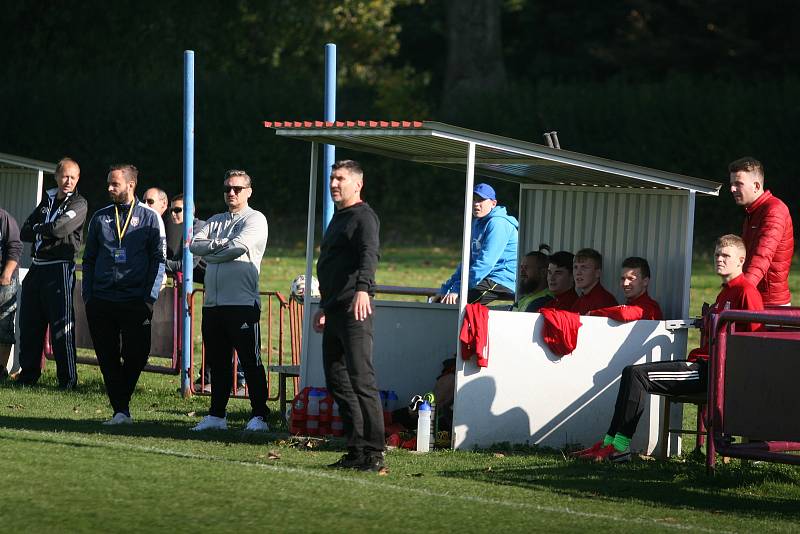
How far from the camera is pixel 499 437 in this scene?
1010 centimetres

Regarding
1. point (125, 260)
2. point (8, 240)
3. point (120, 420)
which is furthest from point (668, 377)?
point (8, 240)

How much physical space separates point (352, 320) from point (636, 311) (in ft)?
8.11

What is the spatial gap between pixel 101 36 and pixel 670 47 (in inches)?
574

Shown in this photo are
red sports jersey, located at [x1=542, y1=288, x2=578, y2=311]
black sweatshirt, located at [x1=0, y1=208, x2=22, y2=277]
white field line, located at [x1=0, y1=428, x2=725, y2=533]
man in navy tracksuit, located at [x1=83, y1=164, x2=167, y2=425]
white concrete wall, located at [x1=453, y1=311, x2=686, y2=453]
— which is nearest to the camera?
white field line, located at [x1=0, y1=428, x2=725, y2=533]

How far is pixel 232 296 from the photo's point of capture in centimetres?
1044

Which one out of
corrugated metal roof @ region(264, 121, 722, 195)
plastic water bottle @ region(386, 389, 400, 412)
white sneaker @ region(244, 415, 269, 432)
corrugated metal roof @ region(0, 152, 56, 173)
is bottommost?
white sneaker @ region(244, 415, 269, 432)

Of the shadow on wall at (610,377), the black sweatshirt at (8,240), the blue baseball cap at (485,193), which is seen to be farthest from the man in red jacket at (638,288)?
the black sweatshirt at (8,240)

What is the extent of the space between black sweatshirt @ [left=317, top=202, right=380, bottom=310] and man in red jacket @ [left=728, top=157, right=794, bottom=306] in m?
2.66

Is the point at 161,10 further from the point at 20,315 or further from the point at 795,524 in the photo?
the point at 795,524

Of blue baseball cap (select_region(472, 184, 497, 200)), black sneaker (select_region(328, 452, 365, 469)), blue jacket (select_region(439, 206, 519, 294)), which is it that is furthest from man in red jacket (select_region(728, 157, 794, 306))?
black sneaker (select_region(328, 452, 365, 469))

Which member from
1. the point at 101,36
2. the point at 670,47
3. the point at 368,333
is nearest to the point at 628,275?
the point at 368,333

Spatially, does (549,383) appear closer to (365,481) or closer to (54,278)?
(365,481)

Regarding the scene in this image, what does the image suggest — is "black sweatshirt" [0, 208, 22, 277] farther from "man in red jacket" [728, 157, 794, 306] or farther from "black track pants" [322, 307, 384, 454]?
"man in red jacket" [728, 157, 794, 306]

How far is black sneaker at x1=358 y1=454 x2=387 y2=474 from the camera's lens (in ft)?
28.5
